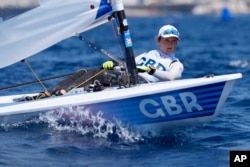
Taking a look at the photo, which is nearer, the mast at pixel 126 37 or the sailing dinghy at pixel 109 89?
the sailing dinghy at pixel 109 89

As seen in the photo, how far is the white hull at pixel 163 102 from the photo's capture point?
6770mm

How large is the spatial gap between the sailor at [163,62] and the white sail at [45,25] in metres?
0.53

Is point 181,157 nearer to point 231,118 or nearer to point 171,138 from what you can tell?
point 171,138

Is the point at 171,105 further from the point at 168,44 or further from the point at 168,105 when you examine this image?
the point at 168,44

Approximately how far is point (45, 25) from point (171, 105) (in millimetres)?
1459

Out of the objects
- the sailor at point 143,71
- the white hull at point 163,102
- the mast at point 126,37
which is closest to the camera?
the white hull at point 163,102

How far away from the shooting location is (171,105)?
6.80 metres

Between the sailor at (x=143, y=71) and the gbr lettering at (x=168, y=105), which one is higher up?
the sailor at (x=143, y=71)

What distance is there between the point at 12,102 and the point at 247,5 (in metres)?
80.8

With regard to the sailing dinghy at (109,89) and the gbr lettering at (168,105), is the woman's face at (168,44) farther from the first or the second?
the gbr lettering at (168,105)

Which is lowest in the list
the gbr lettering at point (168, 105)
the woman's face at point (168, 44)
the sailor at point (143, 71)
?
the gbr lettering at point (168, 105)

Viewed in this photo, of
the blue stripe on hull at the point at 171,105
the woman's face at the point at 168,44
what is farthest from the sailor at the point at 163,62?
the blue stripe on hull at the point at 171,105

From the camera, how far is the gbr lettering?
22.2 ft

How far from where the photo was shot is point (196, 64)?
15266mm
